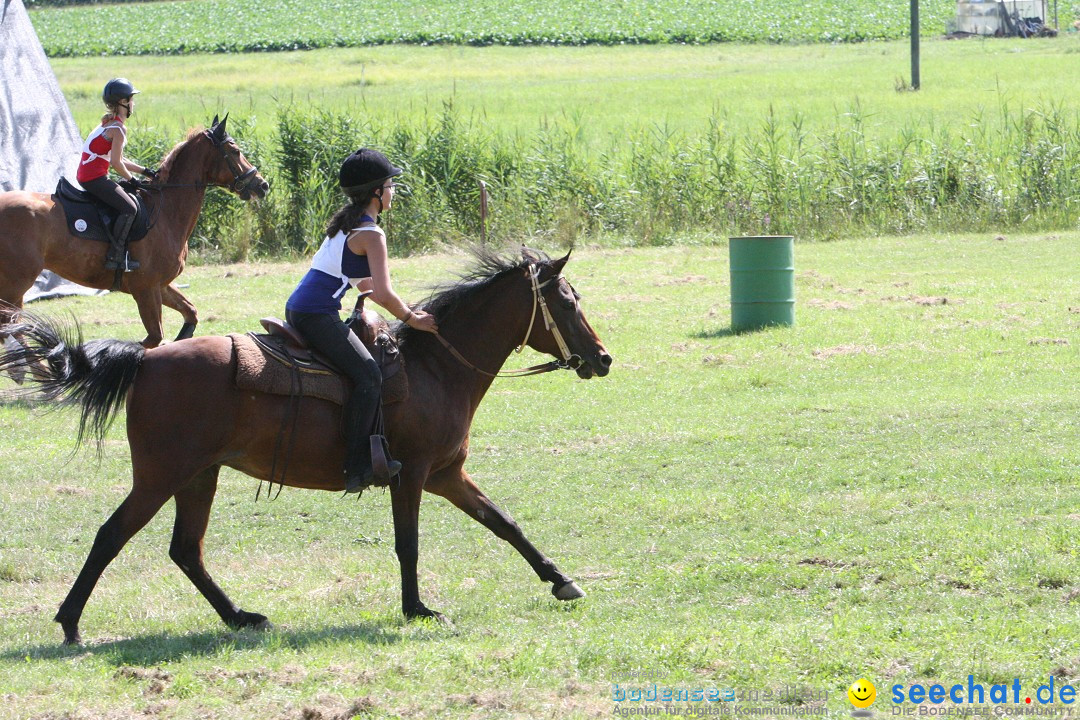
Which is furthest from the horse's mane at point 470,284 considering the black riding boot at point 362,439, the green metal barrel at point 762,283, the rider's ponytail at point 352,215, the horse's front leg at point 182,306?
the green metal barrel at point 762,283

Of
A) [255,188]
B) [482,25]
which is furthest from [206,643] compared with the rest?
[482,25]

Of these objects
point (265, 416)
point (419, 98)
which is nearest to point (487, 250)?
point (265, 416)

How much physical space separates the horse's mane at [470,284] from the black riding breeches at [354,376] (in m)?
0.52

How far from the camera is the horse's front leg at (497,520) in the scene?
6934mm

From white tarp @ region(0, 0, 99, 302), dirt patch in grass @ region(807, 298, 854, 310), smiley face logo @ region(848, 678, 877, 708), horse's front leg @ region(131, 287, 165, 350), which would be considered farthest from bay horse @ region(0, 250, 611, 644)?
white tarp @ region(0, 0, 99, 302)

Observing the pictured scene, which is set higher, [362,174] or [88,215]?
[362,174]

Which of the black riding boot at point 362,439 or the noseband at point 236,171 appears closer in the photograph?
the black riding boot at point 362,439

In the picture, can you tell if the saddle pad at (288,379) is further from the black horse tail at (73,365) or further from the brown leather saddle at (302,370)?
the black horse tail at (73,365)

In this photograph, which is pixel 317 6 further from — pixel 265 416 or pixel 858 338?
pixel 265 416

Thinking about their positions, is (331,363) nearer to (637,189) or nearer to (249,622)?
(249,622)

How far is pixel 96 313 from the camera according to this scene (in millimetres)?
17469

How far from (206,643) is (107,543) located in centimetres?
71

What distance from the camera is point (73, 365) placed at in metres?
6.28

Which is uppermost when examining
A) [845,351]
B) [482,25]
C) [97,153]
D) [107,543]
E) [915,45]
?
[482,25]
